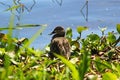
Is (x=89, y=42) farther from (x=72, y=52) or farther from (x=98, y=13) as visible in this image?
(x=98, y=13)

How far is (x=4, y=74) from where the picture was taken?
2336 millimetres

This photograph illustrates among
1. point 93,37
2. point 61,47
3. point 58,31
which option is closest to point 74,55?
point 93,37

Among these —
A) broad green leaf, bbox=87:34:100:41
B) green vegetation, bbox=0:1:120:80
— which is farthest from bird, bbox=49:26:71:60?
broad green leaf, bbox=87:34:100:41

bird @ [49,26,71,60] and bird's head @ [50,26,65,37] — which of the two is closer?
bird @ [49,26,71,60]

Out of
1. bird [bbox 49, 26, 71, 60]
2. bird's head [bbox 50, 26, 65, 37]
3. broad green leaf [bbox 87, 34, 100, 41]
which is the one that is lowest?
bird [bbox 49, 26, 71, 60]

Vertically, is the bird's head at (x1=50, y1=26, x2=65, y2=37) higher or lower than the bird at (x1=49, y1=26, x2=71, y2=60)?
higher

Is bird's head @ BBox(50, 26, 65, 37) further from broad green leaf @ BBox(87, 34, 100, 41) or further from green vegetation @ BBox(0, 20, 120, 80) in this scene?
broad green leaf @ BBox(87, 34, 100, 41)

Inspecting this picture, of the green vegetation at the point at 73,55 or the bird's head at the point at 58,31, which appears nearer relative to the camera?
the green vegetation at the point at 73,55

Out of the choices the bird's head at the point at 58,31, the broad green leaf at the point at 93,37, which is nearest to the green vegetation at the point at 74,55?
the broad green leaf at the point at 93,37

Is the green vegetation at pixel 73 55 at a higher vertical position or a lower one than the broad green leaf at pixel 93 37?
lower

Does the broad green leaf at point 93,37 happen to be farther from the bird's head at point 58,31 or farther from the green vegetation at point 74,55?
the bird's head at point 58,31

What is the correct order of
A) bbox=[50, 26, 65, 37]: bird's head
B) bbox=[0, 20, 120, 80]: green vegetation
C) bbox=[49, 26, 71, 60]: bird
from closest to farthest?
bbox=[0, 20, 120, 80]: green vegetation < bbox=[49, 26, 71, 60]: bird < bbox=[50, 26, 65, 37]: bird's head

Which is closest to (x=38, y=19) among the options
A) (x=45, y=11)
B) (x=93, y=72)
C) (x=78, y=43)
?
(x=45, y=11)

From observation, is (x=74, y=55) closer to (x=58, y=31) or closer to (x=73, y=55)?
(x=73, y=55)
